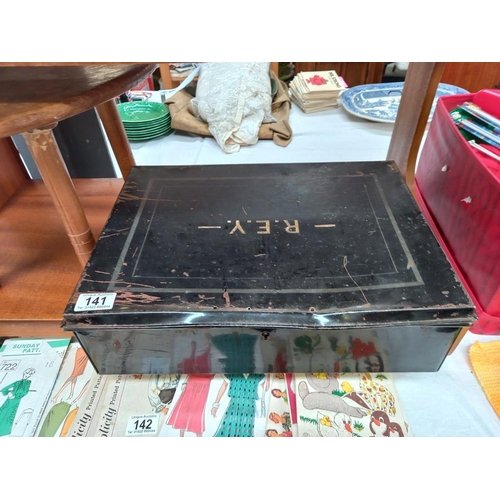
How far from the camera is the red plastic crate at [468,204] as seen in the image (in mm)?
531

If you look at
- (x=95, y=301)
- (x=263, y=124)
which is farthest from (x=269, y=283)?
(x=263, y=124)

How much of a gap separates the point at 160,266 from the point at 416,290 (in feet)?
1.11

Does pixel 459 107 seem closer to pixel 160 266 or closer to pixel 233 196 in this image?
pixel 233 196

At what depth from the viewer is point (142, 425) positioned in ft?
1.89

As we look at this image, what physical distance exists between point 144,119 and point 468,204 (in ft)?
3.21

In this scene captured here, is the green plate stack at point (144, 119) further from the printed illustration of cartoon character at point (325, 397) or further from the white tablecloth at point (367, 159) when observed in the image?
the printed illustration of cartoon character at point (325, 397)

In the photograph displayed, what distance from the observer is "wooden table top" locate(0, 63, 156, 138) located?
427 millimetres

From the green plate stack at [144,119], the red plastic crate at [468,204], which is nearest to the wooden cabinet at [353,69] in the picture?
the green plate stack at [144,119]

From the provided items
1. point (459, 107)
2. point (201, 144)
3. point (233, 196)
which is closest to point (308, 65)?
point (201, 144)

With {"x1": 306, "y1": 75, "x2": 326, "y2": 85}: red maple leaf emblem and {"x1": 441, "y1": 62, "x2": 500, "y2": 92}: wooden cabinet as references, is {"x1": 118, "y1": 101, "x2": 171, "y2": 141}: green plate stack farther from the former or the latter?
{"x1": 441, "y1": 62, "x2": 500, "y2": 92}: wooden cabinet

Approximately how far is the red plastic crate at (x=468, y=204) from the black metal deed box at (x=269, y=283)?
75 millimetres

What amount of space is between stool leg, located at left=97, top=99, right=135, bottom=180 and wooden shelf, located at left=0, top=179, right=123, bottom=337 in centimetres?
11

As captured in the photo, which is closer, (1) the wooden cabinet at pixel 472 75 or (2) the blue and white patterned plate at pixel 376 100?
(2) the blue and white patterned plate at pixel 376 100

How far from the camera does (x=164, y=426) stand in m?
0.57
